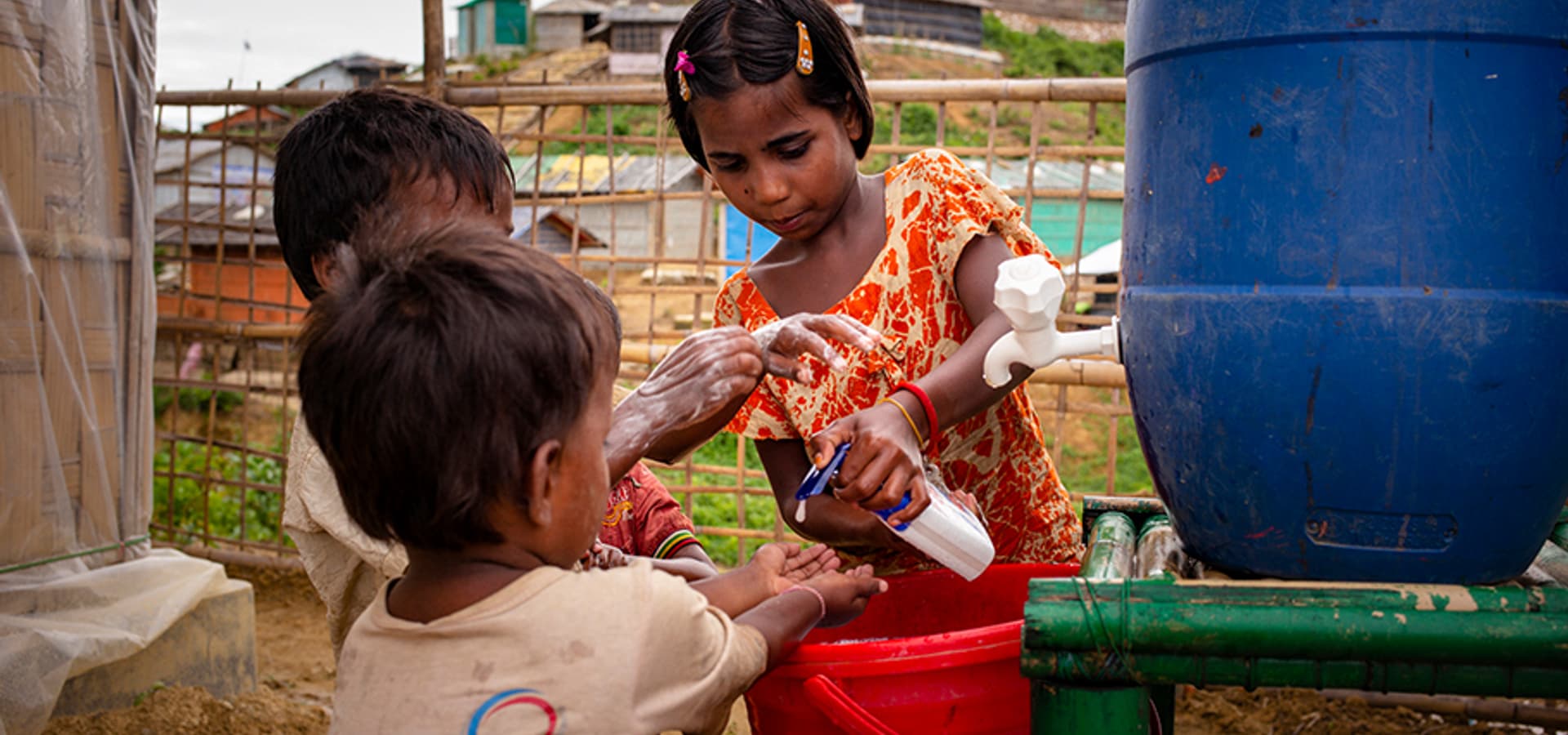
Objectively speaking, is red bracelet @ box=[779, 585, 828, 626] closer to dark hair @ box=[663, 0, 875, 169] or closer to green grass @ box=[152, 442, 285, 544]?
dark hair @ box=[663, 0, 875, 169]

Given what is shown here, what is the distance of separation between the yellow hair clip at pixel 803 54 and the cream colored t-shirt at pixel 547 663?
923 mm

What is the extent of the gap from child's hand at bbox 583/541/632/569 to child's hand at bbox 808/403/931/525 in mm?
365

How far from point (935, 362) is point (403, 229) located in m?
0.86

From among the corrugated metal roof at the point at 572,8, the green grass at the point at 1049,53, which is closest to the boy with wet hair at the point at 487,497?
the green grass at the point at 1049,53

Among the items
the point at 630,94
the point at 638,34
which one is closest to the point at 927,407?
the point at 630,94

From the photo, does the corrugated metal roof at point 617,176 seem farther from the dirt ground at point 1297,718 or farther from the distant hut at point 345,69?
the distant hut at point 345,69

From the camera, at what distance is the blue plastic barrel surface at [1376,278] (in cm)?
127

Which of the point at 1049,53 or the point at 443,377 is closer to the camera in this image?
the point at 443,377

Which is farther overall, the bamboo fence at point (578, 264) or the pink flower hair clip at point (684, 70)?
the bamboo fence at point (578, 264)

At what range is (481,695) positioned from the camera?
1.27 m

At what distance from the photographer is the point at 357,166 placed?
5.99 ft

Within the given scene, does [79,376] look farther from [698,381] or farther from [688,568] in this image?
[698,381]

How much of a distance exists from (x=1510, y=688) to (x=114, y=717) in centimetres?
320

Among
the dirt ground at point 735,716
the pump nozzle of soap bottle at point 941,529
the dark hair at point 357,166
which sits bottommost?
the dirt ground at point 735,716
